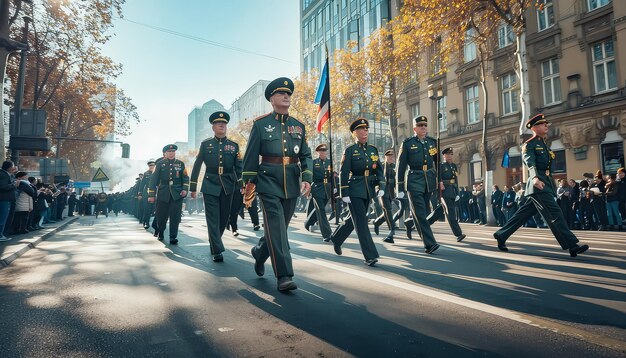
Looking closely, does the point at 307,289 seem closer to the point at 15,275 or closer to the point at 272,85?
the point at 272,85

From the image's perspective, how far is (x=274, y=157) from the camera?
4727mm

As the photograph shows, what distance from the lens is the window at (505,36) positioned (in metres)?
23.8

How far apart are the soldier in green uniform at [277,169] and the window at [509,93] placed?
2209 centimetres

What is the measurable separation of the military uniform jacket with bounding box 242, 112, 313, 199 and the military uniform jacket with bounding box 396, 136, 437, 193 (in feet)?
9.91

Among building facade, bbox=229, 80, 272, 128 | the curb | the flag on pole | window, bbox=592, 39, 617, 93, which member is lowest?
the curb

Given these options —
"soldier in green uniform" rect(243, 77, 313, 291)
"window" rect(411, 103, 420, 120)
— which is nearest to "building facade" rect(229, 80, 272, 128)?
"window" rect(411, 103, 420, 120)

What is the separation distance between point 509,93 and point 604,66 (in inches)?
210

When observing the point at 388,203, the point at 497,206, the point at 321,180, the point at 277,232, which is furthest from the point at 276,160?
the point at 497,206

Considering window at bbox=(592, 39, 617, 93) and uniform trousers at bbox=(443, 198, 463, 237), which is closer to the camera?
uniform trousers at bbox=(443, 198, 463, 237)

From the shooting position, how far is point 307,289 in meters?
4.39

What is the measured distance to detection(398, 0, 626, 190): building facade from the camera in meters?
18.7

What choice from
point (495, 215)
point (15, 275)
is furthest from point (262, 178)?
point (495, 215)

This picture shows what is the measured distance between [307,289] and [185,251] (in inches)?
161

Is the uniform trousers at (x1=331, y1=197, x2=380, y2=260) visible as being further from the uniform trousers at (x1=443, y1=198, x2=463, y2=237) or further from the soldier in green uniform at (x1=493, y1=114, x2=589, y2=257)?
the uniform trousers at (x1=443, y1=198, x2=463, y2=237)
